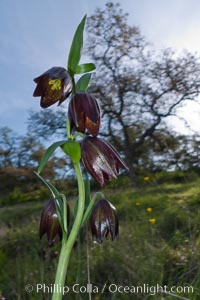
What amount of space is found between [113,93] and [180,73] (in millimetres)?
1098

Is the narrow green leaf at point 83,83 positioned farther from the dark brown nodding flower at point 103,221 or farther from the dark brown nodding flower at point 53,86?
the dark brown nodding flower at point 103,221

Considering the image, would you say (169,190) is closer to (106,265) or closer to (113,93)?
(113,93)

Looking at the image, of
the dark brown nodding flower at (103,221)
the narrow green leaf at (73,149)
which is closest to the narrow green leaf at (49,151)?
the narrow green leaf at (73,149)

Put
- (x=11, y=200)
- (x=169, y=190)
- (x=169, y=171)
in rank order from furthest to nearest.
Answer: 1. (x=11, y=200)
2. (x=169, y=171)
3. (x=169, y=190)

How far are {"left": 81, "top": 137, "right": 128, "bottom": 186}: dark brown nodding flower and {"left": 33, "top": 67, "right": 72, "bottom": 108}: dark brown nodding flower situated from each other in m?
0.06

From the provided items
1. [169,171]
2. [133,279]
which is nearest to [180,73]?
[169,171]

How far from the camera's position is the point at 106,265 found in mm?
1345

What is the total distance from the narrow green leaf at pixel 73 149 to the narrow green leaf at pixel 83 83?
3.6 inches

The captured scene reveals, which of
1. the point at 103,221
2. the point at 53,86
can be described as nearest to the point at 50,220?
the point at 103,221

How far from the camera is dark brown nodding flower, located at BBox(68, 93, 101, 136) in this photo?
0.45m

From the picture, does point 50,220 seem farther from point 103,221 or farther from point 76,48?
point 76,48

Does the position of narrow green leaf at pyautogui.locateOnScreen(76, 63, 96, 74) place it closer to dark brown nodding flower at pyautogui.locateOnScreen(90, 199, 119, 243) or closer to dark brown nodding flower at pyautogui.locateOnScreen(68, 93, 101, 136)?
dark brown nodding flower at pyautogui.locateOnScreen(68, 93, 101, 136)

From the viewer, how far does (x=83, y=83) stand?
484 millimetres

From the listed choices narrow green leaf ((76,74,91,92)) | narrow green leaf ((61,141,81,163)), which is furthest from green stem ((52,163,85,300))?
narrow green leaf ((76,74,91,92))
